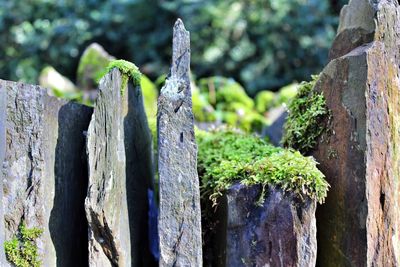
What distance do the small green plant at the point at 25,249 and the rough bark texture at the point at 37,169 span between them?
20mm

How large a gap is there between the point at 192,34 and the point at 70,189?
489cm

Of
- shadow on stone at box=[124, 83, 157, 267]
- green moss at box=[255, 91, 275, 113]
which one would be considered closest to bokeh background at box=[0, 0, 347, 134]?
green moss at box=[255, 91, 275, 113]

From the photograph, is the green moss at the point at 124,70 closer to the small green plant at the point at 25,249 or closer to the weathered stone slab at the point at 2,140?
the weathered stone slab at the point at 2,140

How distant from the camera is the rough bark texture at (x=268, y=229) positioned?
4.96ft

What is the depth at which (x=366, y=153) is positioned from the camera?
60.3 inches

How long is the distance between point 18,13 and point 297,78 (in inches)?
181

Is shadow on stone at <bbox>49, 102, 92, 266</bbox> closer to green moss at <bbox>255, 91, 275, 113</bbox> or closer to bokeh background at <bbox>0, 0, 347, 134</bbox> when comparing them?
green moss at <bbox>255, 91, 275, 113</bbox>

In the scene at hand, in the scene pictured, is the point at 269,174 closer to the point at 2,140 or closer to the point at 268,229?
the point at 268,229

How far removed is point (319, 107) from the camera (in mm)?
1780

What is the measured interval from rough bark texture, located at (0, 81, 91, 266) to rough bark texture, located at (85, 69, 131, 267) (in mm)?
167

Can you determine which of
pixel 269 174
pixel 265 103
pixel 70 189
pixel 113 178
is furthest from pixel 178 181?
pixel 265 103

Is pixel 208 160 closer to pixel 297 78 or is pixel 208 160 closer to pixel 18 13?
pixel 297 78


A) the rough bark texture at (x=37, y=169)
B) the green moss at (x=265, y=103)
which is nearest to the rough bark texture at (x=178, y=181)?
the rough bark texture at (x=37, y=169)

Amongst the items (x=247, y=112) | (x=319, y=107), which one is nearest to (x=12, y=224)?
(x=319, y=107)
